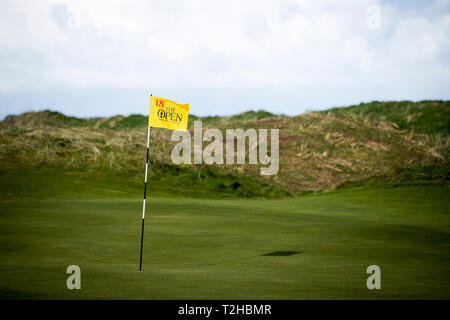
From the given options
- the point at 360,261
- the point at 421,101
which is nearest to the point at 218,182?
the point at 360,261

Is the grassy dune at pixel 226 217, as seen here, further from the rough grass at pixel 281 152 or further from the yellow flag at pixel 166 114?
the yellow flag at pixel 166 114

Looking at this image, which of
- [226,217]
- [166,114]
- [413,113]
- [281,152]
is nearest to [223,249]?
[166,114]

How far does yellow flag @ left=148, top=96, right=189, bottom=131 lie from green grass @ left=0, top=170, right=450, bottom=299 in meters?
3.47

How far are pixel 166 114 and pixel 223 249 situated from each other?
14.4ft

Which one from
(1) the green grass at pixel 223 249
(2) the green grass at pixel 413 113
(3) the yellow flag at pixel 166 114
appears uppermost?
(2) the green grass at pixel 413 113

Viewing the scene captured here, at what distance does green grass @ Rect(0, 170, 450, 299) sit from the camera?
10.5 meters

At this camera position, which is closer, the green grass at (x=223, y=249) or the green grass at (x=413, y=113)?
the green grass at (x=223, y=249)

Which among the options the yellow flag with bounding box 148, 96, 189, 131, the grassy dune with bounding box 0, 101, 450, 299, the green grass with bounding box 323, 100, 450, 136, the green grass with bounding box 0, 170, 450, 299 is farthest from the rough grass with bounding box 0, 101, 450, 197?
the yellow flag with bounding box 148, 96, 189, 131

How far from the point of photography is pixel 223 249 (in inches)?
Answer: 687

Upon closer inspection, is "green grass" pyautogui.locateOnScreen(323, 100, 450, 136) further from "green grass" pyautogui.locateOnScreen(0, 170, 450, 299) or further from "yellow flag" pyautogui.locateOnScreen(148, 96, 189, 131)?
"yellow flag" pyautogui.locateOnScreen(148, 96, 189, 131)

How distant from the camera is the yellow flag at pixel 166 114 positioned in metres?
15.3

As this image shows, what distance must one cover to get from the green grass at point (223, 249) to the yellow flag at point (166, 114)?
3.47m

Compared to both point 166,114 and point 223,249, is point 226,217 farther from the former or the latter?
point 166,114

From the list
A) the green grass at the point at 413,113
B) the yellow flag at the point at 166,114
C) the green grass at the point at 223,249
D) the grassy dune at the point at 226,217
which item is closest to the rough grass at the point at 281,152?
the grassy dune at the point at 226,217
